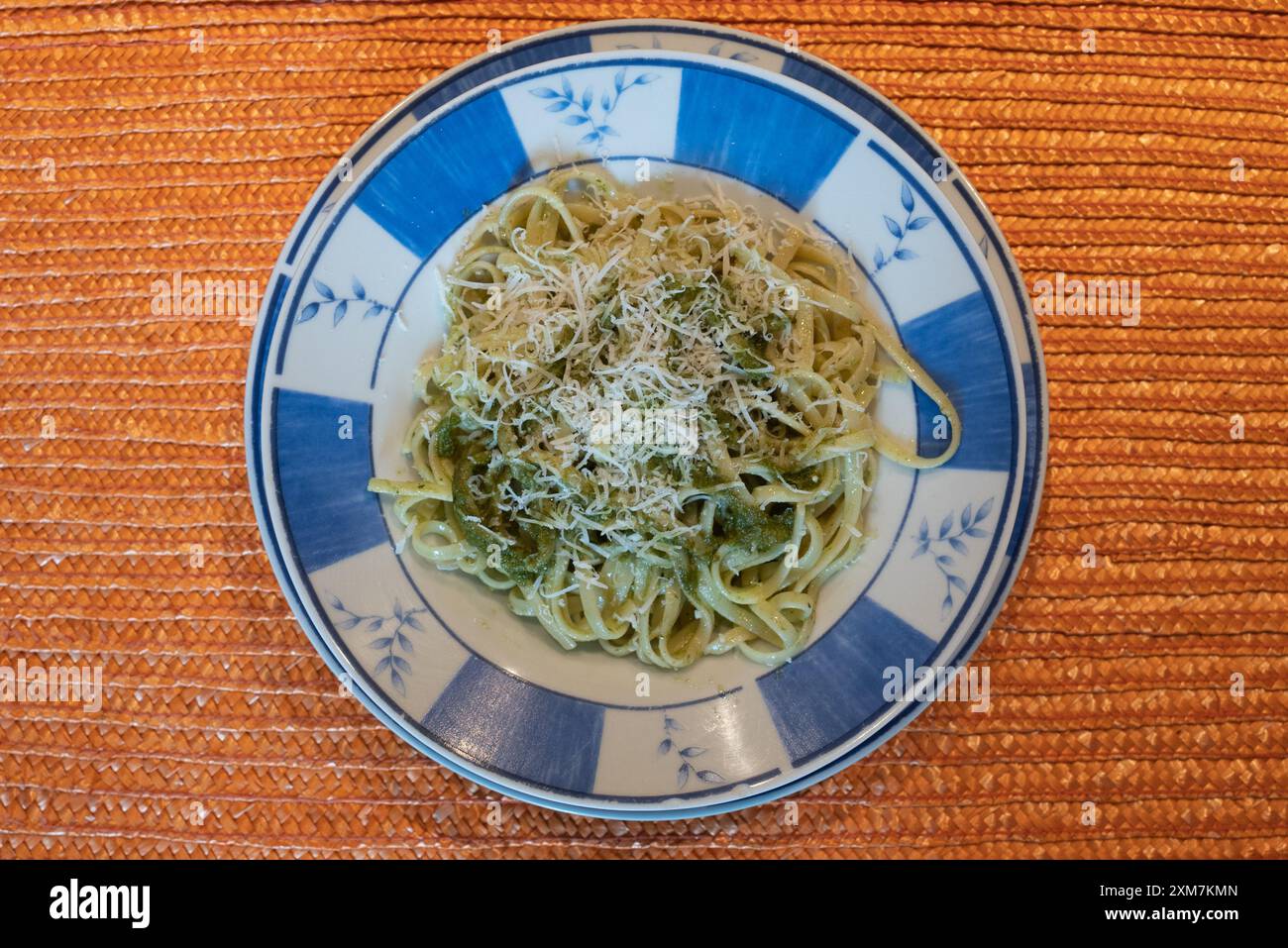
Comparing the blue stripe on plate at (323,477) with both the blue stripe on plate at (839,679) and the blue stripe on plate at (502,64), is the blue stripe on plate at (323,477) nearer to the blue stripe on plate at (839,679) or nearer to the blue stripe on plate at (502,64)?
the blue stripe on plate at (502,64)

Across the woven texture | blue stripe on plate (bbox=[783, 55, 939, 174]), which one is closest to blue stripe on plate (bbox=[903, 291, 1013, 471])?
blue stripe on plate (bbox=[783, 55, 939, 174])

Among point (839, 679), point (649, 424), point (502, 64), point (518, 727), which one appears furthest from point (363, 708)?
point (502, 64)

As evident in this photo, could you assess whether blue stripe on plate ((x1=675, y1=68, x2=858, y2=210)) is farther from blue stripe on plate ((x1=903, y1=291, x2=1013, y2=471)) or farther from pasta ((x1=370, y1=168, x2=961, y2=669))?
blue stripe on plate ((x1=903, y1=291, x2=1013, y2=471))

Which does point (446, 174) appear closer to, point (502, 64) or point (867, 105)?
point (502, 64)

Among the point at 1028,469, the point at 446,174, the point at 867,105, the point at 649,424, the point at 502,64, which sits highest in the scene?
the point at 502,64

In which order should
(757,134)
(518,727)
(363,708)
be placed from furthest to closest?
(363,708), (757,134), (518,727)

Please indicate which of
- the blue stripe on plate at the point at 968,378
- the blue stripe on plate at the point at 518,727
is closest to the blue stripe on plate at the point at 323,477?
the blue stripe on plate at the point at 518,727

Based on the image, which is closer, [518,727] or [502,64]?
[518,727]
